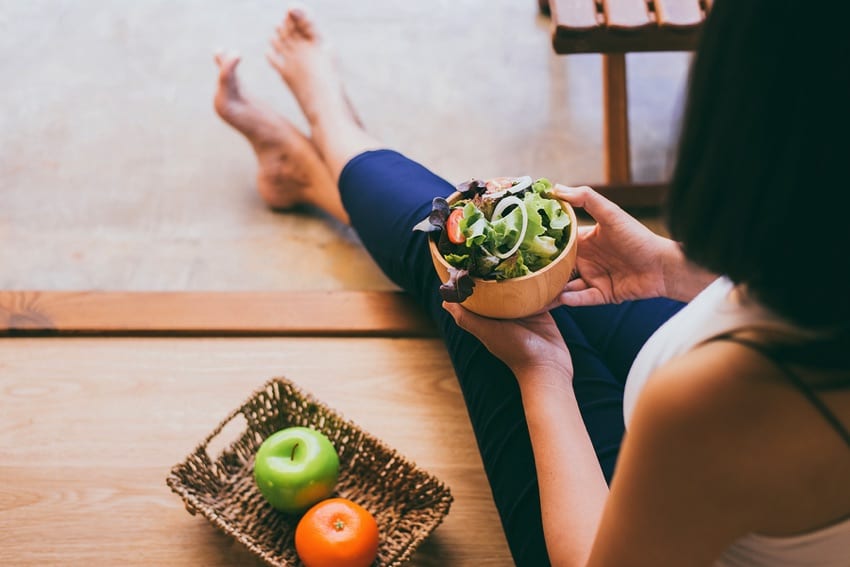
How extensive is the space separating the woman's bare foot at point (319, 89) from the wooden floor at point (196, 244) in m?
0.18

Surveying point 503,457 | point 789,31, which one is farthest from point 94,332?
point 789,31

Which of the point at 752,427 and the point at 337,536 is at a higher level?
the point at 752,427

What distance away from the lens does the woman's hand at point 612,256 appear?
1.10 metres

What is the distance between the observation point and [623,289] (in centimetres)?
115

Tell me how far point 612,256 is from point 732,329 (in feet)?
1.70

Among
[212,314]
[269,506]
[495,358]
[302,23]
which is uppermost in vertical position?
[302,23]

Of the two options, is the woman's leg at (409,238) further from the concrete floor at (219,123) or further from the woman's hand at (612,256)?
the concrete floor at (219,123)

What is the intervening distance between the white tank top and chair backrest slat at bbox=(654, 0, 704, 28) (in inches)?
32.3

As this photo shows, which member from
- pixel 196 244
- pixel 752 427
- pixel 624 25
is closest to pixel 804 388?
pixel 752 427

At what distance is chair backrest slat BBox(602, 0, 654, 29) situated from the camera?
1.46 metres

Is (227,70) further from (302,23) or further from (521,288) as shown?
(521,288)

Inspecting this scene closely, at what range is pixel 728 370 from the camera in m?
0.61

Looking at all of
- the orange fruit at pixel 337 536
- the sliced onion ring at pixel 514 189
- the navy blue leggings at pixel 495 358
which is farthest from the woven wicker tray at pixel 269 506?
the sliced onion ring at pixel 514 189

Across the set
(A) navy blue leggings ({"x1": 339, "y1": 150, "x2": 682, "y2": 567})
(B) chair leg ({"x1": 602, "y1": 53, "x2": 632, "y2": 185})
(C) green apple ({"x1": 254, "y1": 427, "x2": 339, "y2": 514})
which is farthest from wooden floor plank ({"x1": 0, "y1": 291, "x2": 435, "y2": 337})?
(B) chair leg ({"x1": 602, "y1": 53, "x2": 632, "y2": 185})
